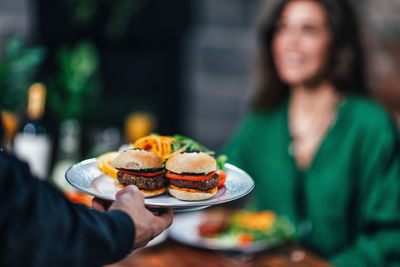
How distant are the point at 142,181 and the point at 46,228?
0.27 metres

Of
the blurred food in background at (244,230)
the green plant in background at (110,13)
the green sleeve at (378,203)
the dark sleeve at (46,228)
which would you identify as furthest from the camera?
the green plant in background at (110,13)

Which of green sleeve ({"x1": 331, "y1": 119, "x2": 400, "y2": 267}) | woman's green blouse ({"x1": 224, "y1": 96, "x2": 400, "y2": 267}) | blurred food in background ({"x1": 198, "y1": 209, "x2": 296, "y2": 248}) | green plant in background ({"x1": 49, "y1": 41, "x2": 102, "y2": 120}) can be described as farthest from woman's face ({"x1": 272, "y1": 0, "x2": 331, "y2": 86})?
green plant in background ({"x1": 49, "y1": 41, "x2": 102, "y2": 120})

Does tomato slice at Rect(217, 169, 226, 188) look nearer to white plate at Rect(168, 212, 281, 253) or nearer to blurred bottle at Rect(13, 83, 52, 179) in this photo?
white plate at Rect(168, 212, 281, 253)

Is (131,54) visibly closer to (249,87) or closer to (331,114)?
(249,87)

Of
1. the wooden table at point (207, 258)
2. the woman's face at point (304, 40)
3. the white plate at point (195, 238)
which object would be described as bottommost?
the wooden table at point (207, 258)

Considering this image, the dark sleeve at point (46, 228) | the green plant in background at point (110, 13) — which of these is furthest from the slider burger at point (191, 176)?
the green plant in background at point (110, 13)

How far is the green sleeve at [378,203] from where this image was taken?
6.21 ft

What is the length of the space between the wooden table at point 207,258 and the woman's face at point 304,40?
0.93m

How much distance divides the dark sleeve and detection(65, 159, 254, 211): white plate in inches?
4.3

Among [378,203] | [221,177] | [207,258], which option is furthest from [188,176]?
[378,203]

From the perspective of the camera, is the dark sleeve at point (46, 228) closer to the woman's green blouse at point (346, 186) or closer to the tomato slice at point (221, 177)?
the tomato slice at point (221, 177)

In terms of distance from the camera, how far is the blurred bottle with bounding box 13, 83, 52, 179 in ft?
6.58

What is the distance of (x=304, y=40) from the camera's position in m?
2.15

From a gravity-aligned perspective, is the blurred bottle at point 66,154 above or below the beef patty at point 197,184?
below
